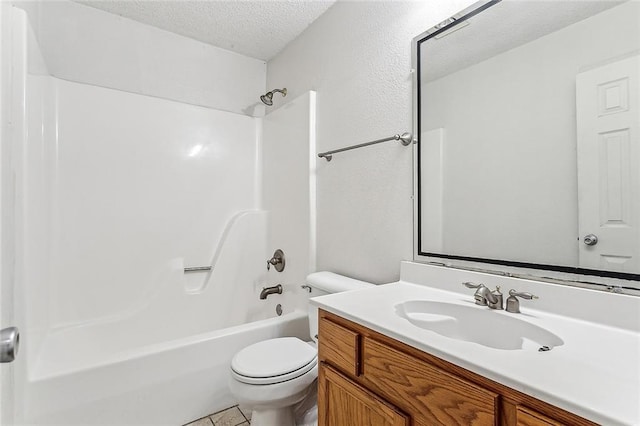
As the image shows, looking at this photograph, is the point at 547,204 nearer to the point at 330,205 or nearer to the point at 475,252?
the point at 475,252

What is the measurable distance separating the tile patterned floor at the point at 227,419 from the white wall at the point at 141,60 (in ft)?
6.57

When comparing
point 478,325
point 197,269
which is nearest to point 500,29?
point 478,325

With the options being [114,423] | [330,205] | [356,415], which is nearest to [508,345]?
[356,415]

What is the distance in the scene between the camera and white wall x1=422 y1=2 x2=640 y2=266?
2.99 feet

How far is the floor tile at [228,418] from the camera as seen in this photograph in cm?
156

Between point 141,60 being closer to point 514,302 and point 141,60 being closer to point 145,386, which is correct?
point 145,386

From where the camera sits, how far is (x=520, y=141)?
103 cm

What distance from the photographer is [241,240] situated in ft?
7.65

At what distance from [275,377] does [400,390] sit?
0.64 metres

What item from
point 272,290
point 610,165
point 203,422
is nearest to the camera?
point 610,165

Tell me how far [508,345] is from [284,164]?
173 centimetres

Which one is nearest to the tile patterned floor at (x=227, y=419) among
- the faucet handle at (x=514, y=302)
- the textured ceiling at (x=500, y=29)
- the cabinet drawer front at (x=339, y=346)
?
the cabinet drawer front at (x=339, y=346)

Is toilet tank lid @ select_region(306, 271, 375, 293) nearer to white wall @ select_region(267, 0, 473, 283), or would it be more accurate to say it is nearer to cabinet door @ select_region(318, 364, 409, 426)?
white wall @ select_region(267, 0, 473, 283)

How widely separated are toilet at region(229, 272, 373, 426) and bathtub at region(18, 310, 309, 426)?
25cm
